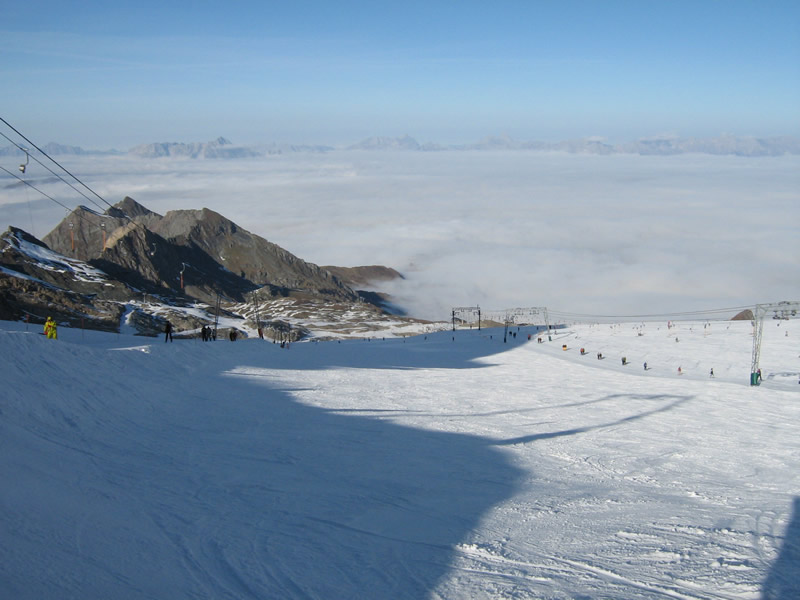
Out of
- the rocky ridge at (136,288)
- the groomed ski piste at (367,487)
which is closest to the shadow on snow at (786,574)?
the groomed ski piste at (367,487)

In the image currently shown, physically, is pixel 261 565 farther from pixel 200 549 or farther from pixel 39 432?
pixel 39 432

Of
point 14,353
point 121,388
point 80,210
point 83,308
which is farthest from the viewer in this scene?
point 80,210

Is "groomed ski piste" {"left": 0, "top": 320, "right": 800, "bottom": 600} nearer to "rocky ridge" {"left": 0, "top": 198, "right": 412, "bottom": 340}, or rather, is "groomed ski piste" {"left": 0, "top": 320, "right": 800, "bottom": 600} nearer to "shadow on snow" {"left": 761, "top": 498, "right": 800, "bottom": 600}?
"shadow on snow" {"left": 761, "top": 498, "right": 800, "bottom": 600}

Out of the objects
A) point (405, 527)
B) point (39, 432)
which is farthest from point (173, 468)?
point (405, 527)

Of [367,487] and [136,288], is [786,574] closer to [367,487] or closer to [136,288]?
[367,487]

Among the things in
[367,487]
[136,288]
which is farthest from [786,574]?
[136,288]

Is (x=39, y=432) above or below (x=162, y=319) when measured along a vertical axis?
above

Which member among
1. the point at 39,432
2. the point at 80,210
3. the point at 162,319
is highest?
the point at 80,210

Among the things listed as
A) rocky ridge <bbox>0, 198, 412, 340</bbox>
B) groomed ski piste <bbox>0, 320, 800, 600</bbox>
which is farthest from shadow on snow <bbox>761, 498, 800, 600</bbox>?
rocky ridge <bbox>0, 198, 412, 340</bbox>
